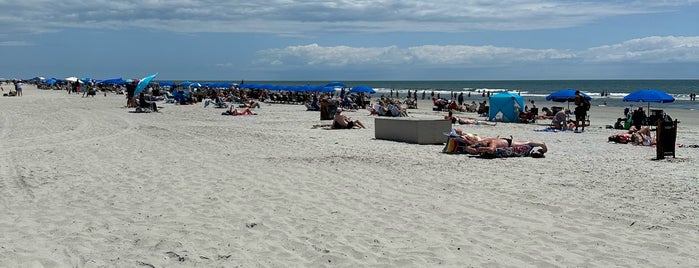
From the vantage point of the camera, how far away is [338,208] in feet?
22.1

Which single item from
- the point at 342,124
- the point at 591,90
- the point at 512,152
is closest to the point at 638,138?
the point at 512,152

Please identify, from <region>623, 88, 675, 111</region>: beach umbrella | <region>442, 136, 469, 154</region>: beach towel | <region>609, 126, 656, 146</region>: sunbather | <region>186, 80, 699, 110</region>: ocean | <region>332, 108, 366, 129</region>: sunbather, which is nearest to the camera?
<region>442, 136, 469, 154</region>: beach towel

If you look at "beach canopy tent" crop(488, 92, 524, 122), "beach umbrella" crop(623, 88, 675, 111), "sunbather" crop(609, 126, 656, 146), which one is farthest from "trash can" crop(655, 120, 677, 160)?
"beach canopy tent" crop(488, 92, 524, 122)

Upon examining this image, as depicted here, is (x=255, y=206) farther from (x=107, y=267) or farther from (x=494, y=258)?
(x=494, y=258)

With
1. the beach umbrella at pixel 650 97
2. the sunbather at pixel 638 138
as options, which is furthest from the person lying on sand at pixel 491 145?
the beach umbrella at pixel 650 97

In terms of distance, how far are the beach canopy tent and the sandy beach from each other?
36.5ft

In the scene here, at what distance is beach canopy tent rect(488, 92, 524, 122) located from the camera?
2353 centimetres

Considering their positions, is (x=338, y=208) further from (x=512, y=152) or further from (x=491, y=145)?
(x=512, y=152)

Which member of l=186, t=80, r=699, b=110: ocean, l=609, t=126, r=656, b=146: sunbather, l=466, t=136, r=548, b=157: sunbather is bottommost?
l=186, t=80, r=699, b=110: ocean

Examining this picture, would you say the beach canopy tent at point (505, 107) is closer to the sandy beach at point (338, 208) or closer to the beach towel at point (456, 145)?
the sandy beach at point (338, 208)

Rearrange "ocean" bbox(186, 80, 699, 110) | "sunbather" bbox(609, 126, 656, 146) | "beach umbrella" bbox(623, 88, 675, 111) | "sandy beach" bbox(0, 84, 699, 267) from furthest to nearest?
"ocean" bbox(186, 80, 699, 110)
"beach umbrella" bbox(623, 88, 675, 111)
"sunbather" bbox(609, 126, 656, 146)
"sandy beach" bbox(0, 84, 699, 267)

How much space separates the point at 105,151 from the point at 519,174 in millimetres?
6986

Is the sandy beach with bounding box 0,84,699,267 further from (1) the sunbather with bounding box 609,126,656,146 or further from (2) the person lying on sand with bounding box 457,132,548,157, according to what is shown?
(1) the sunbather with bounding box 609,126,656,146

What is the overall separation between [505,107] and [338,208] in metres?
18.0
